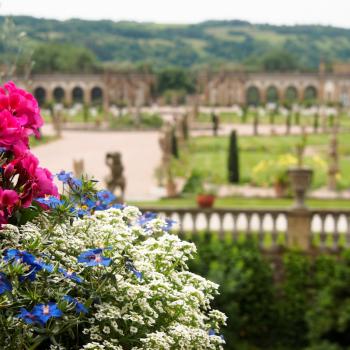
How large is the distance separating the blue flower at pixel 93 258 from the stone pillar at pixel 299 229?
13.1 metres

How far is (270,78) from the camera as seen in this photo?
4227 inches

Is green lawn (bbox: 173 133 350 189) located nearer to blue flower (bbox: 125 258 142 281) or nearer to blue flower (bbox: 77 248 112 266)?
blue flower (bbox: 125 258 142 281)

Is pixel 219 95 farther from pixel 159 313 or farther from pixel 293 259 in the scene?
pixel 159 313

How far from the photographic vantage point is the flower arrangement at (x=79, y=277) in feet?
9.75

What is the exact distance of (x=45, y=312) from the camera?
113 inches

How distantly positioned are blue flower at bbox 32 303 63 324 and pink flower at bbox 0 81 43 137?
77cm

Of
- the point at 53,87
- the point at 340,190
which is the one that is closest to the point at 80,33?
the point at 53,87

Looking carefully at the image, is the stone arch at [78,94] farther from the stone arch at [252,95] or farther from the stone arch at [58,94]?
the stone arch at [252,95]

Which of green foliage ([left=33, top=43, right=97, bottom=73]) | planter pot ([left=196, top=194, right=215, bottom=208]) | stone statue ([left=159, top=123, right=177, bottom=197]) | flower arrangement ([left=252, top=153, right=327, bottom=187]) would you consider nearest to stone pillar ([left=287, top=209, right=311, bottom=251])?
planter pot ([left=196, top=194, right=215, bottom=208])

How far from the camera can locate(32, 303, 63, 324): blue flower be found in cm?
285

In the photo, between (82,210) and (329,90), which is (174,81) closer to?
(329,90)

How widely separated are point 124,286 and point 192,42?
18345 centimetres

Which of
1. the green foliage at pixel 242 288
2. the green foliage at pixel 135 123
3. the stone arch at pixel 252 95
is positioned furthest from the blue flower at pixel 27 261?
the stone arch at pixel 252 95

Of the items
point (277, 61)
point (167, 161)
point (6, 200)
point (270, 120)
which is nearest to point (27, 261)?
point (6, 200)
